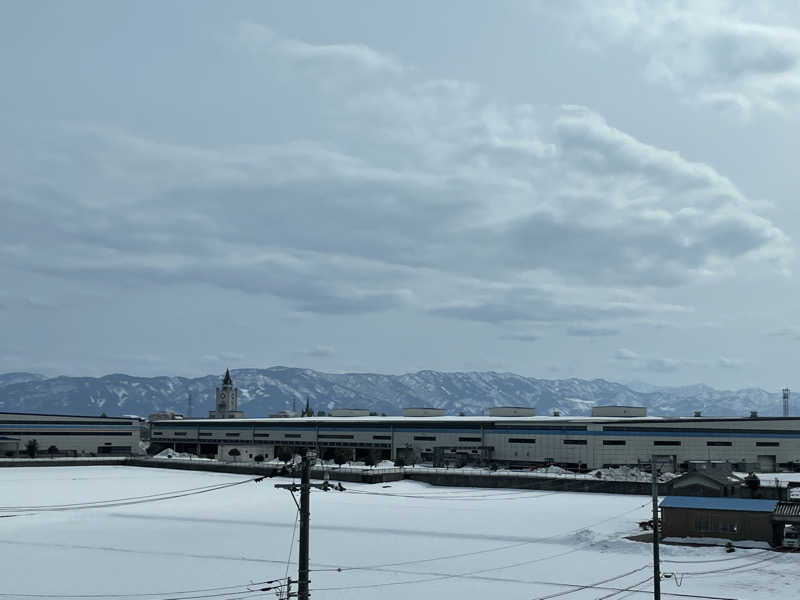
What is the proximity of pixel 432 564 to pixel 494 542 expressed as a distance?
1101 cm

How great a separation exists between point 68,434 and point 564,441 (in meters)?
95.9

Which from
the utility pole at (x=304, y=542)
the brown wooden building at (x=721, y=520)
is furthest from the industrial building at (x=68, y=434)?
the utility pole at (x=304, y=542)

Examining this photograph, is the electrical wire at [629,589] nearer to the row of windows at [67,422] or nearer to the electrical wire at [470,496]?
the electrical wire at [470,496]

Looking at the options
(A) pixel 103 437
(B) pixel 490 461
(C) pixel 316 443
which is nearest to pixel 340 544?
(B) pixel 490 461

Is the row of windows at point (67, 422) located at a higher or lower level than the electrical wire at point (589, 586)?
higher

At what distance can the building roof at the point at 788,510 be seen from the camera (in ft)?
197

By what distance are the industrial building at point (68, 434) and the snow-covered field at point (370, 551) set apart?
67.4 m

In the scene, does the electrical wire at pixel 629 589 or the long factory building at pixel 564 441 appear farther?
the long factory building at pixel 564 441

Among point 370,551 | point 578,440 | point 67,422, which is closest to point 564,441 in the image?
point 578,440

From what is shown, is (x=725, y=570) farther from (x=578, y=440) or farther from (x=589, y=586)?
(x=578, y=440)

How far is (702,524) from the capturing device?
6288cm

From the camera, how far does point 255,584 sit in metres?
44.4

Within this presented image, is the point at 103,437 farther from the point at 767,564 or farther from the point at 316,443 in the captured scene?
the point at 767,564

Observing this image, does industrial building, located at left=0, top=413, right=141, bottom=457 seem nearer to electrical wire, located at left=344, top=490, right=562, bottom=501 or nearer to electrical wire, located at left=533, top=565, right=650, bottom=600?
electrical wire, located at left=344, top=490, right=562, bottom=501
